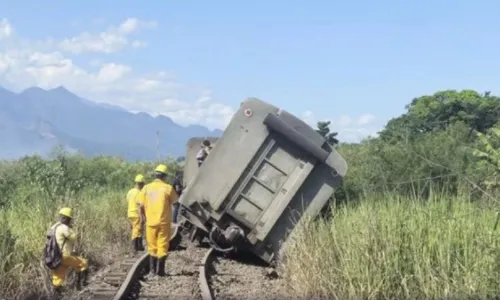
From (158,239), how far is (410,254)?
5093mm

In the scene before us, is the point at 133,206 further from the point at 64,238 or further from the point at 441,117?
the point at 441,117

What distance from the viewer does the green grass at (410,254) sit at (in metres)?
7.16

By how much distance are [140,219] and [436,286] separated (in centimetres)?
827

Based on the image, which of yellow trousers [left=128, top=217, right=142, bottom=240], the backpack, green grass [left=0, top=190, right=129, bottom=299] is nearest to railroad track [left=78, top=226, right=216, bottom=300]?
the backpack

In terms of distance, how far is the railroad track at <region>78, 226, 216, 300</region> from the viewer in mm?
9195

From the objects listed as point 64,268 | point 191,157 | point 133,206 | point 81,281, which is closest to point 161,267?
point 81,281

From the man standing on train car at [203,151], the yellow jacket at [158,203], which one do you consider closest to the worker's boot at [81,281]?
the yellow jacket at [158,203]

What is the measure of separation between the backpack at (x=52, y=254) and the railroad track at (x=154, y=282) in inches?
22.7

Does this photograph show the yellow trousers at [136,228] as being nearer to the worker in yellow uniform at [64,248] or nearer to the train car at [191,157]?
the train car at [191,157]

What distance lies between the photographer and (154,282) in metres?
10.6

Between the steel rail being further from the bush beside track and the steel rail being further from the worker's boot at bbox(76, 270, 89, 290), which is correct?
the bush beside track

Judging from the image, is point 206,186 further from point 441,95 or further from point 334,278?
point 441,95

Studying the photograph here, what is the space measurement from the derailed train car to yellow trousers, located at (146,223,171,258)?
1.28 m

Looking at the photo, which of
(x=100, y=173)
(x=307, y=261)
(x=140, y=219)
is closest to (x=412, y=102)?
(x=100, y=173)
